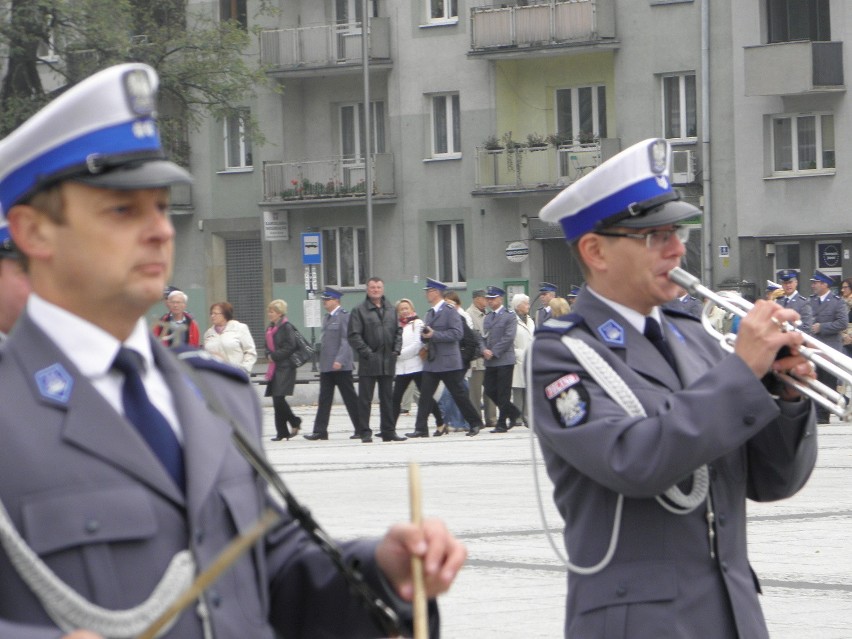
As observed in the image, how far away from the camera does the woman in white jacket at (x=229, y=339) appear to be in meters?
20.8

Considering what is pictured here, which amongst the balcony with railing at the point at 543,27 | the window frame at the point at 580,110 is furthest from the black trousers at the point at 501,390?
the balcony with railing at the point at 543,27

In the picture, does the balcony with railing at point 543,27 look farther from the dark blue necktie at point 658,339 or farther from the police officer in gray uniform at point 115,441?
the police officer in gray uniform at point 115,441

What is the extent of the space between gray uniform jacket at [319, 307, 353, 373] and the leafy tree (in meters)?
11.6

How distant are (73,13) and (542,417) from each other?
95.8ft

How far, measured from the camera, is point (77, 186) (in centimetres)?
280

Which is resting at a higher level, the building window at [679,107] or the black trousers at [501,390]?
the building window at [679,107]

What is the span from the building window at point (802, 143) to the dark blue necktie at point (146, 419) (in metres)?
36.4

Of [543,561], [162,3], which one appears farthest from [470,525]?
[162,3]

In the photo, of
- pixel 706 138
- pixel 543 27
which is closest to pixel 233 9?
pixel 543 27

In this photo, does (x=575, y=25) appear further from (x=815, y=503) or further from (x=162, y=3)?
(x=815, y=503)

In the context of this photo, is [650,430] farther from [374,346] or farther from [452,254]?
[452,254]

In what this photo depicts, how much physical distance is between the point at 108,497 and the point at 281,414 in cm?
1967

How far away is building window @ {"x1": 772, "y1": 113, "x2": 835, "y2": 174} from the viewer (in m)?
38.0

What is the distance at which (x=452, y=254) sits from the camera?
43.2m
